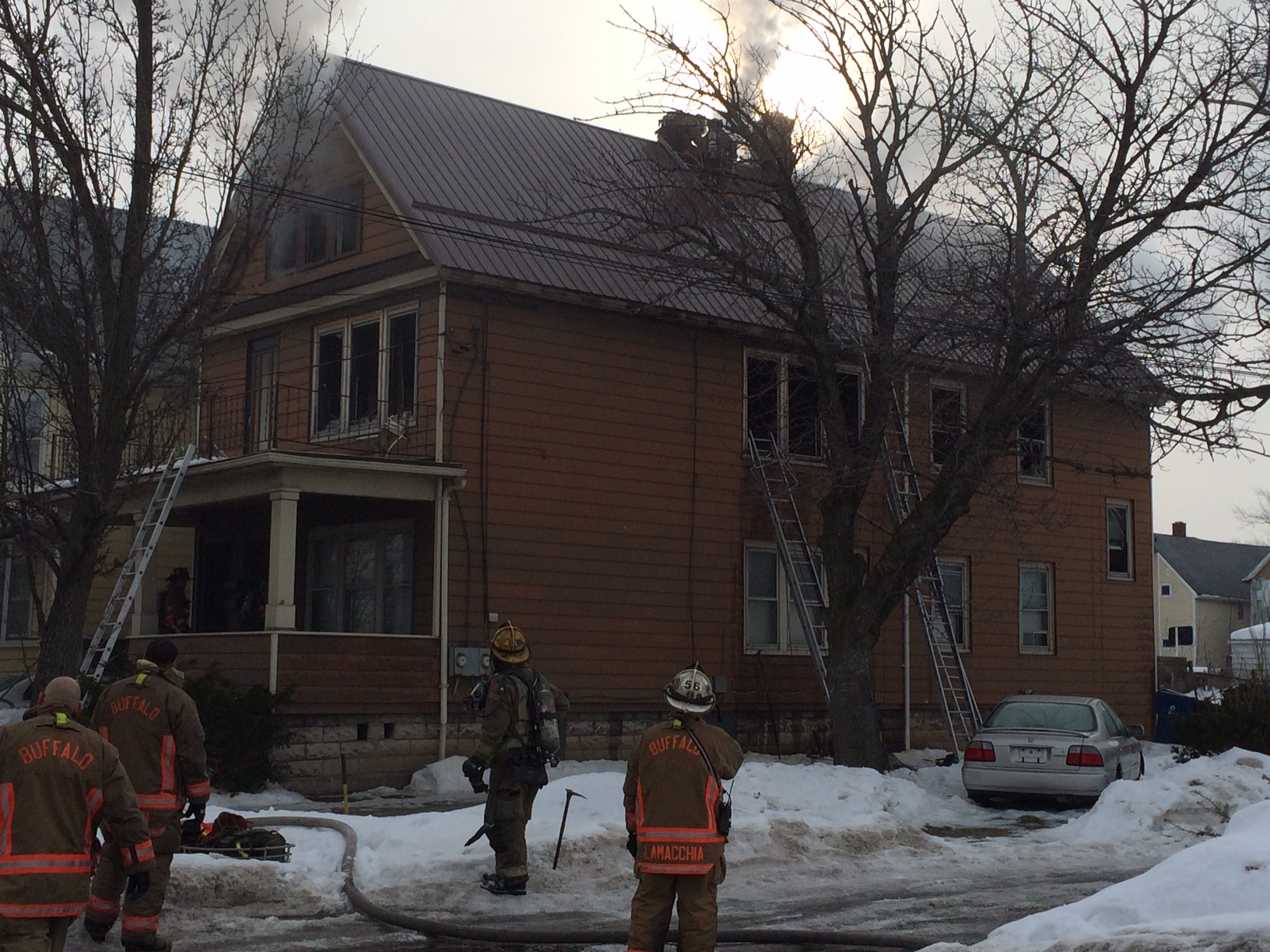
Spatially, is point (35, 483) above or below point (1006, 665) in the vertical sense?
above

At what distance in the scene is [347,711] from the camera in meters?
18.5

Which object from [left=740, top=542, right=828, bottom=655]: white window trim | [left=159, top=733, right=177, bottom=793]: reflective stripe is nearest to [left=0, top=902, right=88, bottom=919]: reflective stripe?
[left=159, top=733, right=177, bottom=793]: reflective stripe

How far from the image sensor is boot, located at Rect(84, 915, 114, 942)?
27.9ft

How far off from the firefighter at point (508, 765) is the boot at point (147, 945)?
8.21 feet

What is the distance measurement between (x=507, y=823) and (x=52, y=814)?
13.8 ft

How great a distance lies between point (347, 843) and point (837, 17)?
39.8ft

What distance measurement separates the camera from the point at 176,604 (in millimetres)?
21609

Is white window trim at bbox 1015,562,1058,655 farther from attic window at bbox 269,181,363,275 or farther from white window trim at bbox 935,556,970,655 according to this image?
attic window at bbox 269,181,363,275

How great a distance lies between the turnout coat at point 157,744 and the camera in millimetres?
8539

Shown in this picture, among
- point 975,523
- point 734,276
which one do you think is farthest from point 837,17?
point 975,523

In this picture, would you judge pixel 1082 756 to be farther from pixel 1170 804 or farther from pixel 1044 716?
pixel 1170 804

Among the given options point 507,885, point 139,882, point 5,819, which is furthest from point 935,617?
point 5,819

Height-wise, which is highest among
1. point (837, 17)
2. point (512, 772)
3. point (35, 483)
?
point (837, 17)

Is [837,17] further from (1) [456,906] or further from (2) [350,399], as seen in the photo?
(1) [456,906]
